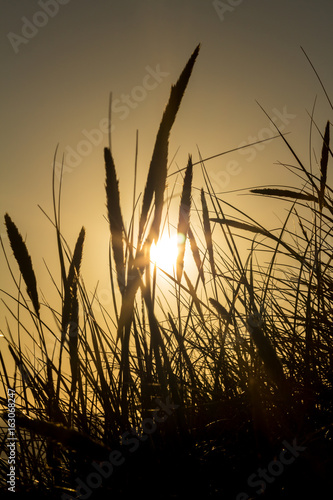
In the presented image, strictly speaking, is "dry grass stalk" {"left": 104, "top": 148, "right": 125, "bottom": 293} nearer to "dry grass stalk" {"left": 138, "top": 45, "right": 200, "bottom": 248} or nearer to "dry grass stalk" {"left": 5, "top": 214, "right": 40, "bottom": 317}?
"dry grass stalk" {"left": 138, "top": 45, "right": 200, "bottom": 248}

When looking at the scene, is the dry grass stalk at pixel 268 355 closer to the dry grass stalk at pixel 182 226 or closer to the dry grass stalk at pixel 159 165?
the dry grass stalk at pixel 159 165

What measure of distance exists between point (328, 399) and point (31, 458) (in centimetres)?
83

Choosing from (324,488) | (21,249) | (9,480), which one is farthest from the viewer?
(21,249)

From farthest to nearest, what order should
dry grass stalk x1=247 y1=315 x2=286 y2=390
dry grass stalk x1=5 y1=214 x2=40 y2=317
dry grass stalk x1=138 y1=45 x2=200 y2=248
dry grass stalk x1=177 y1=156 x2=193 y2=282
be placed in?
dry grass stalk x1=177 y1=156 x2=193 y2=282 < dry grass stalk x1=5 y1=214 x2=40 y2=317 < dry grass stalk x1=138 y1=45 x2=200 y2=248 < dry grass stalk x1=247 y1=315 x2=286 y2=390

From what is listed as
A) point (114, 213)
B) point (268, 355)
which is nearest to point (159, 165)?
point (114, 213)

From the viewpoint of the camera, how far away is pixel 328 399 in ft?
3.53

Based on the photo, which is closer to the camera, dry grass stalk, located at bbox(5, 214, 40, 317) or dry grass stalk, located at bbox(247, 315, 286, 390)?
dry grass stalk, located at bbox(247, 315, 286, 390)

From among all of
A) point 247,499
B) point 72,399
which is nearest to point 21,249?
point 72,399

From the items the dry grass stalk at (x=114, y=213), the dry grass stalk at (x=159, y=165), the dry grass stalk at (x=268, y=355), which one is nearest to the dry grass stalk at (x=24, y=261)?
the dry grass stalk at (x=114, y=213)

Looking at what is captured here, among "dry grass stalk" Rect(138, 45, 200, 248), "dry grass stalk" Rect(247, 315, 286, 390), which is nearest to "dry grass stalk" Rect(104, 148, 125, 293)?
"dry grass stalk" Rect(138, 45, 200, 248)

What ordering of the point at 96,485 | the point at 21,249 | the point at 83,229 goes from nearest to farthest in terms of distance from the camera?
1. the point at 96,485
2. the point at 21,249
3. the point at 83,229

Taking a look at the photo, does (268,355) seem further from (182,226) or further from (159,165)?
(182,226)

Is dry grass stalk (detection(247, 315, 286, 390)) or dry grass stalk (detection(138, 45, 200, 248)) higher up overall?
dry grass stalk (detection(138, 45, 200, 248))

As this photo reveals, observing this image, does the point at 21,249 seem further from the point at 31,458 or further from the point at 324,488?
the point at 324,488
